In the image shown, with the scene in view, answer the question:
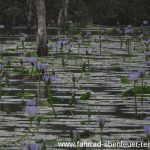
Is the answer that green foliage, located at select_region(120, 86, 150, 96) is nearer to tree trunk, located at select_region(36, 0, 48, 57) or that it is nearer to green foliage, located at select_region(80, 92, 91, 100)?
green foliage, located at select_region(80, 92, 91, 100)

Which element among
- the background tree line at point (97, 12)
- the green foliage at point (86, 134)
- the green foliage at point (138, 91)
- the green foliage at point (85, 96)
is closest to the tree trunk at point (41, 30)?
the green foliage at point (138, 91)

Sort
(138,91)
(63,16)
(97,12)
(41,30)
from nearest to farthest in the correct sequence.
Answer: (138,91)
(41,30)
(63,16)
(97,12)

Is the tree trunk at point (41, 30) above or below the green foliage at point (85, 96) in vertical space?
above

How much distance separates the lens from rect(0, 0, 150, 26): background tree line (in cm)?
3303

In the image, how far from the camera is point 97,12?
118 ft

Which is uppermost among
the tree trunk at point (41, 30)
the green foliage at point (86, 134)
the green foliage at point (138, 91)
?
the tree trunk at point (41, 30)

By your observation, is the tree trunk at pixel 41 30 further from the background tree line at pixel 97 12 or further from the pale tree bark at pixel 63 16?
the background tree line at pixel 97 12

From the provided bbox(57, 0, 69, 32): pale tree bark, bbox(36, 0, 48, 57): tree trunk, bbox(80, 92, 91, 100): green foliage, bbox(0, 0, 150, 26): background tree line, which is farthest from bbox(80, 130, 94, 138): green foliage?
bbox(0, 0, 150, 26): background tree line

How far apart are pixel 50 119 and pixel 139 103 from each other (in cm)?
119

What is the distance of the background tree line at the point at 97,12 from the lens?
3303 cm

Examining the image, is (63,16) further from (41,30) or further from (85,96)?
(85,96)

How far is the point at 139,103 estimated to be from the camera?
20.4 feet

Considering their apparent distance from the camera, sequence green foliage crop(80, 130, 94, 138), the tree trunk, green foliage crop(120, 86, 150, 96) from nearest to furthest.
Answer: green foliage crop(80, 130, 94, 138) < green foliage crop(120, 86, 150, 96) < the tree trunk

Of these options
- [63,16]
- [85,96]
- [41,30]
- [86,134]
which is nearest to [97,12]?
[63,16]
